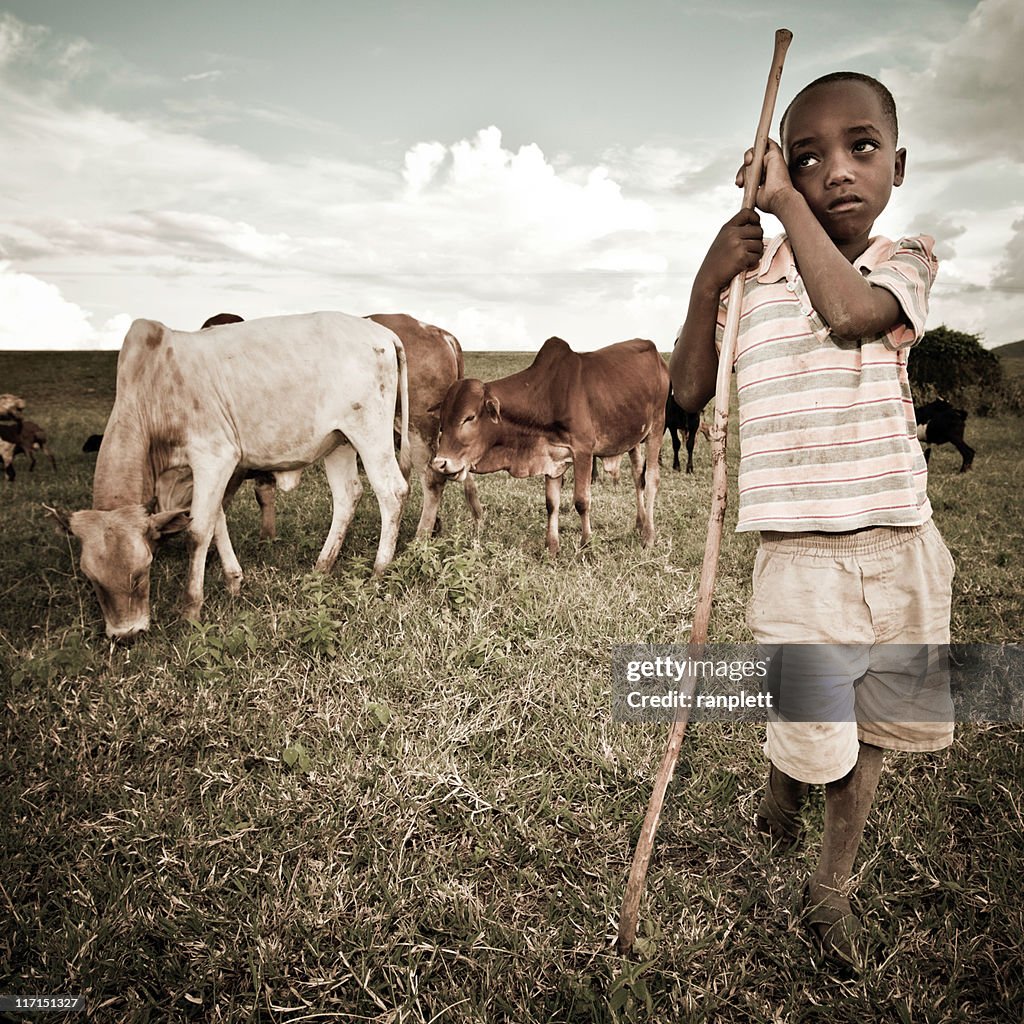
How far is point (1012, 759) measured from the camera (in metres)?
3.17

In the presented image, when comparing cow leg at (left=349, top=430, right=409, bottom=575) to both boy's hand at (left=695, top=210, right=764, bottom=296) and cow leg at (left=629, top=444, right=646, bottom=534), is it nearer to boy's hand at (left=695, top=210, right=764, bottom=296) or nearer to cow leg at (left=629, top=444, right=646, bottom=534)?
cow leg at (left=629, top=444, right=646, bottom=534)

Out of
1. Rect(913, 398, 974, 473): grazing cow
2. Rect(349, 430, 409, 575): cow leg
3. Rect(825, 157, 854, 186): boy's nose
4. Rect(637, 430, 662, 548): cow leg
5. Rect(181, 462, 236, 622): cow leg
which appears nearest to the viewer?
Rect(825, 157, 854, 186): boy's nose

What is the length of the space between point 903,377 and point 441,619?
3.17m

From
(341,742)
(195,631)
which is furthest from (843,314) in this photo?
(195,631)

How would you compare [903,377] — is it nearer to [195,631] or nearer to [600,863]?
[600,863]

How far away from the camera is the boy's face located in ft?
6.51

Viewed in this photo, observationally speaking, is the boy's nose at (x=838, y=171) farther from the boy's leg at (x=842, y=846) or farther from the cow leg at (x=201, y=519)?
the cow leg at (x=201, y=519)

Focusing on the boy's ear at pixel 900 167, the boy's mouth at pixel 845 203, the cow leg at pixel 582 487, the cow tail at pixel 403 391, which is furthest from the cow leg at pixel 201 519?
the boy's ear at pixel 900 167

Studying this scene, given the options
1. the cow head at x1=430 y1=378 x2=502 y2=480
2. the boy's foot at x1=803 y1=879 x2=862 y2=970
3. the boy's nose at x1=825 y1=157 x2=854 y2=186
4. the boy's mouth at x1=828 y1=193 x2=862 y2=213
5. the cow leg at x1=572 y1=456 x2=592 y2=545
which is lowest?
the boy's foot at x1=803 y1=879 x2=862 y2=970

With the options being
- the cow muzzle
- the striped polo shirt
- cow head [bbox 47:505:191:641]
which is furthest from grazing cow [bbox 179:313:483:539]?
the striped polo shirt

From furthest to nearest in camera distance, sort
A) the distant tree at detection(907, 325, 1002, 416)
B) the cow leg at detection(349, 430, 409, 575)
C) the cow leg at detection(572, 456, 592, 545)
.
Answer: the distant tree at detection(907, 325, 1002, 416), the cow leg at detection(572, 456, 592, 545), the cow leg at detection(349, 430, 409, 575)

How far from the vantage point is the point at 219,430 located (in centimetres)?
531

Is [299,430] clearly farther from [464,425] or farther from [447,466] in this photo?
[464,425]

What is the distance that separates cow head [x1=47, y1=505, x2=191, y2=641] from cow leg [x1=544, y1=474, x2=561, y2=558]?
3.33 meters
